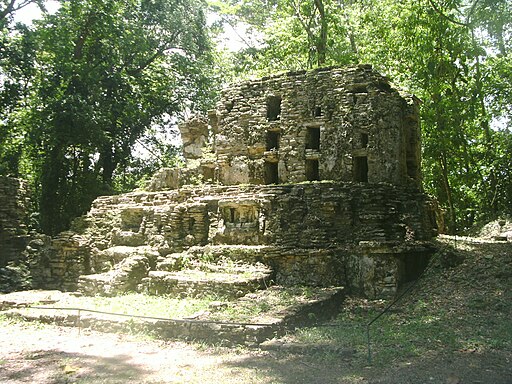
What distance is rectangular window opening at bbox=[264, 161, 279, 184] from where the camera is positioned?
1711 centimetres

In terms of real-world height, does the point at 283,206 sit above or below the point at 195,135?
below

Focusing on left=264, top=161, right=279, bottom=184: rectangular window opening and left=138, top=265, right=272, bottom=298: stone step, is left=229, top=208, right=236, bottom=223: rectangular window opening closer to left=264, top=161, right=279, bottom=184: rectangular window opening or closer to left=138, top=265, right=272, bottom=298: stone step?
left=138, top=265, right=272, bottom=298: stone step

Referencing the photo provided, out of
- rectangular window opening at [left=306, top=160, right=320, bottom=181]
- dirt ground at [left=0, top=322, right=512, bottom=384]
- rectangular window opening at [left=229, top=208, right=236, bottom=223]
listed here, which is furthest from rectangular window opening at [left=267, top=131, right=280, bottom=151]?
dirt ground at [left=0, top=322, right=512, bottom=384]

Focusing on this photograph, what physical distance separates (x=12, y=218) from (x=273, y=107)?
10.1 m

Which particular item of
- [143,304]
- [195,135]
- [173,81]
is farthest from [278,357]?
[173,81]

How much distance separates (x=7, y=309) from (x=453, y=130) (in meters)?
16.4

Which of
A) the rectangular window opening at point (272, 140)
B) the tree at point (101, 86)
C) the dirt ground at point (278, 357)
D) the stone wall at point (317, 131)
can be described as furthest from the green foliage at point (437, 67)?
the dirt ground at point (278, 357)

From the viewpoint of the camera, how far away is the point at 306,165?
1644 centimetres

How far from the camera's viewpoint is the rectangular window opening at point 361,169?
1599cm

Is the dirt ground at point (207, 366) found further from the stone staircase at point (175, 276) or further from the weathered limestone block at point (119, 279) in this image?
the weathered limestone block at point (119, 279)

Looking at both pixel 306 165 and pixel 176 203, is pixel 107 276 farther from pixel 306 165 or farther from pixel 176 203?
pixel 306 165

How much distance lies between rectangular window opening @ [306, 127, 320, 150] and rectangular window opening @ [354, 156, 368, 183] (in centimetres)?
152

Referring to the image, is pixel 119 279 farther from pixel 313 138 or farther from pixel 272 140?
pixel 313 138

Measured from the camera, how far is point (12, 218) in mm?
17516
